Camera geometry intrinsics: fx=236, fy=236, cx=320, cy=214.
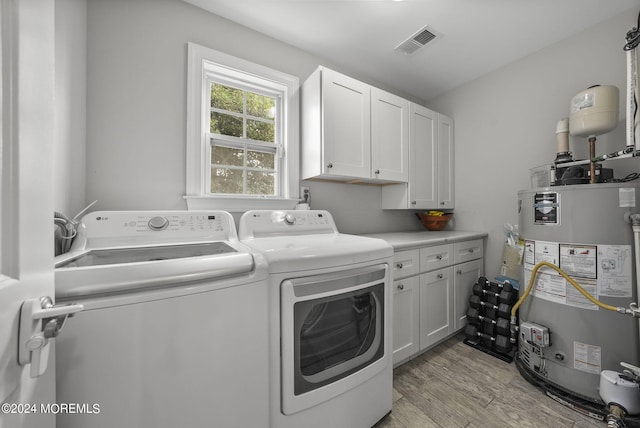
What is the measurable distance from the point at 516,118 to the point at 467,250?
1417 millimetres

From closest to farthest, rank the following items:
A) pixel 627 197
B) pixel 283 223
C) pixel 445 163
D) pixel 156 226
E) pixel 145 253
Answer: pixel 145 253
pixel 156 226
pixel 627 197
pixel 283 223
pixel 445 163

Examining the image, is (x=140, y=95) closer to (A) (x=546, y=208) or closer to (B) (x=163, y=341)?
(B) (x=163, y=341)

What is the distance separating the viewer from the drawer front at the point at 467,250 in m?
2.20

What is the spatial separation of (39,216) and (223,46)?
1.84m

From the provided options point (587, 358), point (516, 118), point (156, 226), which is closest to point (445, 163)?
point (516, 118)

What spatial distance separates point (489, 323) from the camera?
2.04 meters

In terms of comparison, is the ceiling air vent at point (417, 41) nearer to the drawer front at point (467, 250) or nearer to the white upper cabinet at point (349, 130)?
the white upper cabinet at point (349, 130)

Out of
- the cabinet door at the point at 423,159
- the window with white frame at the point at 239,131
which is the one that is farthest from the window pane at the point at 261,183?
the cabinet door at the point at 423,159

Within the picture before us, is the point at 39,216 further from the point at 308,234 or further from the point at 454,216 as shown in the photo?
the point at 454,216

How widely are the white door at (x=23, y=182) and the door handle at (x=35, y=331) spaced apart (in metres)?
0.01

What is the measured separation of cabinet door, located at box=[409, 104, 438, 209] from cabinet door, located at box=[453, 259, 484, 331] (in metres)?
0.71

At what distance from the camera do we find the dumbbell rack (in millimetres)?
1929

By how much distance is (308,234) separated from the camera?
5.51 ft

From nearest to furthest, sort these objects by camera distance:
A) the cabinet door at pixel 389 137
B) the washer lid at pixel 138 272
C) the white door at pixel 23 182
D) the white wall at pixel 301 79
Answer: the white door at pixel 23 182 < the washer lid at pixel 138 272 < the white wall at pixel 301 79 < the cabinet door at pixel 389 137
